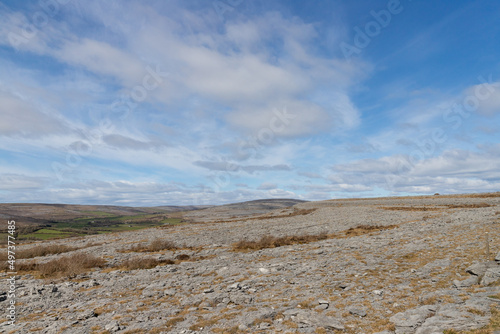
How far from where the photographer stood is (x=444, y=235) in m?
19.8

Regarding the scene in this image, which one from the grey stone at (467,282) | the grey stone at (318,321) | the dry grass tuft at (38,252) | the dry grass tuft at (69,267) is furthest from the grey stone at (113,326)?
the dry grass tuft at (38,252)

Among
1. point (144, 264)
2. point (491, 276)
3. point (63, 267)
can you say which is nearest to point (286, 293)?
point (491, 276)

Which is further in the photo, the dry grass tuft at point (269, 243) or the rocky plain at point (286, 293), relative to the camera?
the dry grass tuft at point (269, 243)

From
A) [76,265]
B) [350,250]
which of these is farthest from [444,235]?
[76,265]

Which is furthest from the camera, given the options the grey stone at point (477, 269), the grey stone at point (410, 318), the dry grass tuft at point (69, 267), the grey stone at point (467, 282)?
the dry grass tuft at point (69, 267)

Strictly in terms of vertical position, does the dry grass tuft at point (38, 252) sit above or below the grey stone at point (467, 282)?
below

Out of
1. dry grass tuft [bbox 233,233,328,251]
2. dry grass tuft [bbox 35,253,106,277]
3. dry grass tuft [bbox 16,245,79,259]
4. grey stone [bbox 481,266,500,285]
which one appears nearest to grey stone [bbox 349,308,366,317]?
grey stone [bbox 481,266,500,285]

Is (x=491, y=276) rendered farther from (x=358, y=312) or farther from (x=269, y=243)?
(x=269, y=243)

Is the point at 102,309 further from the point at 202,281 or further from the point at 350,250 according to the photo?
the point at 350,250

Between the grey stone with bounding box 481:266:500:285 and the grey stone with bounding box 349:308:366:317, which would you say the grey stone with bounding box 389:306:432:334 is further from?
the grey stone with bounding box 481:266:500:285

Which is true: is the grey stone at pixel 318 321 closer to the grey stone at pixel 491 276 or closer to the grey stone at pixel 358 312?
the grey stone at pixel 358 312

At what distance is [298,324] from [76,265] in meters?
16.4

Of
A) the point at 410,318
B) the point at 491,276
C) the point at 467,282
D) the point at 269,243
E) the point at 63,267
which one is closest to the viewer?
the point at 410,318

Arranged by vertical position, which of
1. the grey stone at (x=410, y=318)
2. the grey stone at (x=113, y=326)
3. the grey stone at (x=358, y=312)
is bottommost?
the grey stone at (x=113, y=326)
